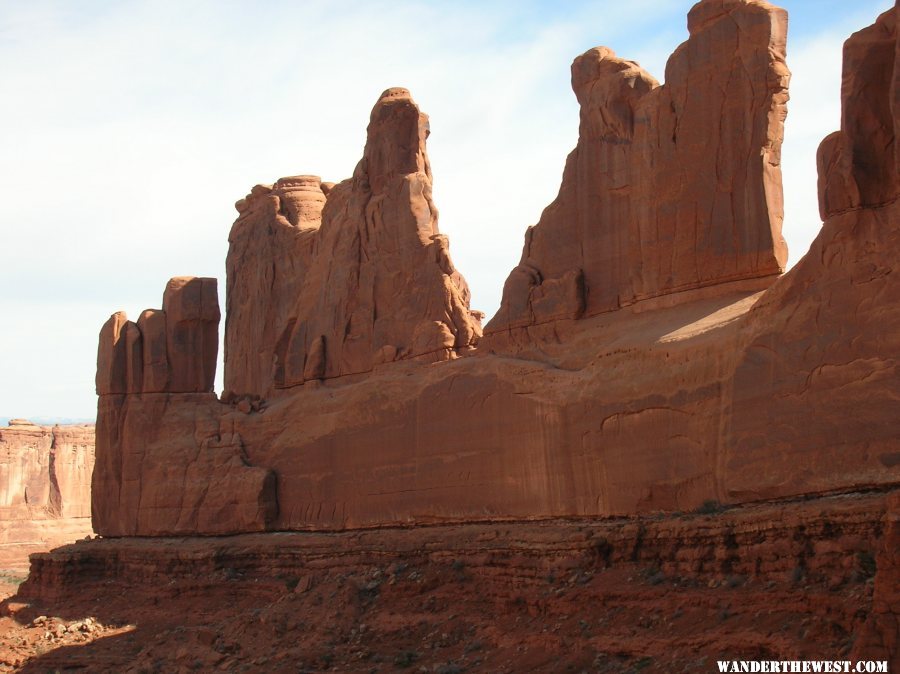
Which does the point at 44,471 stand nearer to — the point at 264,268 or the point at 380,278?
the point at 264,268

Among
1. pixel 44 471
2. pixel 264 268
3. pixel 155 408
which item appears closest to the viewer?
pixel 155 408

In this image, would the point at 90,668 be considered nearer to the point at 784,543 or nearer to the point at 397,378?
the point at 397,378

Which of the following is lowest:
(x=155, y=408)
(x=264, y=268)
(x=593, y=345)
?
(x=593, y=345)

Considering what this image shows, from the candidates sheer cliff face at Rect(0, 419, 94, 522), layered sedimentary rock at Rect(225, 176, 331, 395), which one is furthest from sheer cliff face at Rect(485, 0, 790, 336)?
sheer cliff face at Rect(0, 419, 94, 522)

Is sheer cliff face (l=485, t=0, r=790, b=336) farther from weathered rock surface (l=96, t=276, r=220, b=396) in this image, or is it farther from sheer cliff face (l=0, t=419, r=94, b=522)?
sheer cliff face (l=0, t=419, r=94, b=522)

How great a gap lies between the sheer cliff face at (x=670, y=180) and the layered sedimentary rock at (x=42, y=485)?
42709 millimetres

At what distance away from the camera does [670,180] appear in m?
21.5

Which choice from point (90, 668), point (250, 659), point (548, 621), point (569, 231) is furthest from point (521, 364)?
point (90, 668)

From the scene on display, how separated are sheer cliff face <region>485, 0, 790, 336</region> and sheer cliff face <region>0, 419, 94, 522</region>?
43.3m

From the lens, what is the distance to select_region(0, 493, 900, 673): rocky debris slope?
16.3 meters

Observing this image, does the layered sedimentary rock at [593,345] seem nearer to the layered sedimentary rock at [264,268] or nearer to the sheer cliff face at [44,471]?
the layered sedimentary rock at [264,268]

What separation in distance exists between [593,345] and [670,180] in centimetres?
265

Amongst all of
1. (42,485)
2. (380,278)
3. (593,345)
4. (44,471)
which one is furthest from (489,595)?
(44,471)

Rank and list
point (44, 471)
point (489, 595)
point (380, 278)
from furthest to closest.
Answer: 1. point (44, 471)
2. point (380, 278)
3. point (489, 595)
